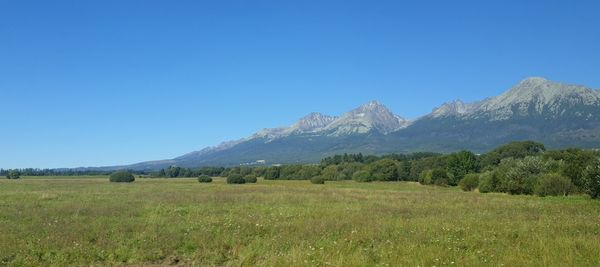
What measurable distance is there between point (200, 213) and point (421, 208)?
1470 centimetres

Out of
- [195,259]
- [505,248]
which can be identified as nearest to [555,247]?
[505,248]

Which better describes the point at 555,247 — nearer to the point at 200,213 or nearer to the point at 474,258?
the point at 474,258

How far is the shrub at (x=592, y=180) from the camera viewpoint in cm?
4728

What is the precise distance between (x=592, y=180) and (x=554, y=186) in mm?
8029

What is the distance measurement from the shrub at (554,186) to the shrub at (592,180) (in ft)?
21.7

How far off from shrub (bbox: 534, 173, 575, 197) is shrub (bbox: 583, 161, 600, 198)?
21.7 feet

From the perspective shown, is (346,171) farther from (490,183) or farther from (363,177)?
(490,183)

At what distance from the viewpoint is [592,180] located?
47.8m

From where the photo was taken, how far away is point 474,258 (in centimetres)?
1565

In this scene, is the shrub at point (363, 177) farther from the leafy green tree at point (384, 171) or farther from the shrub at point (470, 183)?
the shrub at point (470, 183)

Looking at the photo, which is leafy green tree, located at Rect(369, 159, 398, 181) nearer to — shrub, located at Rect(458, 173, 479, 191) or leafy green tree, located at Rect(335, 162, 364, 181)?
leafy green tree, located at Rect(335, 162, 364, 181)

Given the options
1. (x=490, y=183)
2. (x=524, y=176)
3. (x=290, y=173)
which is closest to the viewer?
(x=524, y=176)

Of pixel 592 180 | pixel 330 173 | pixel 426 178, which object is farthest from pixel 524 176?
pixel 330 173

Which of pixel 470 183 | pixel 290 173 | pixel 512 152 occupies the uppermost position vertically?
pixel 290 173
